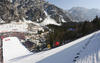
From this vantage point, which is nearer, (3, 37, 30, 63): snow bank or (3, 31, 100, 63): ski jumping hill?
(3, 31, 100, 63): ski jumping hill

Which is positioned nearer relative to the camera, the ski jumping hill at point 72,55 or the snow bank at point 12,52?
the ski jumping hill at point 72,55

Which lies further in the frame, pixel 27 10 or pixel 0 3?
pixel 27 10

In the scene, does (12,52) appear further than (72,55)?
Yes

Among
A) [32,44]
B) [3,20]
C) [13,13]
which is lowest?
[32,44]

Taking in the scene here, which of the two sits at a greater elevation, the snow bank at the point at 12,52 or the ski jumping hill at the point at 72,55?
the ski jumping hill at the point at 72,55

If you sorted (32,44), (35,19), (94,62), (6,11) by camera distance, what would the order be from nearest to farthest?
(94,62) → (32,44) → (6,11) → (35,19)

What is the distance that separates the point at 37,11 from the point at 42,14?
1773 cm

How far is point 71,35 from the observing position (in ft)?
125

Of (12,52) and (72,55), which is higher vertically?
(72,55)

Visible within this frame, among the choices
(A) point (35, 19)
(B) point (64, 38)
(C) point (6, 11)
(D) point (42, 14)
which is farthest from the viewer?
(D) point (42, 14)

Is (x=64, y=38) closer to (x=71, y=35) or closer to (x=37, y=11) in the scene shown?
(x=71, y=35)

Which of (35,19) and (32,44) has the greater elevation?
(35,19)

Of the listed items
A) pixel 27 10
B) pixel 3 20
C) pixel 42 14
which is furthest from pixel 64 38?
pixel 27 10

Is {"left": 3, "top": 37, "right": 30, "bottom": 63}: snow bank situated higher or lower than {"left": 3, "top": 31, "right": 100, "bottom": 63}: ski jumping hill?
lower
